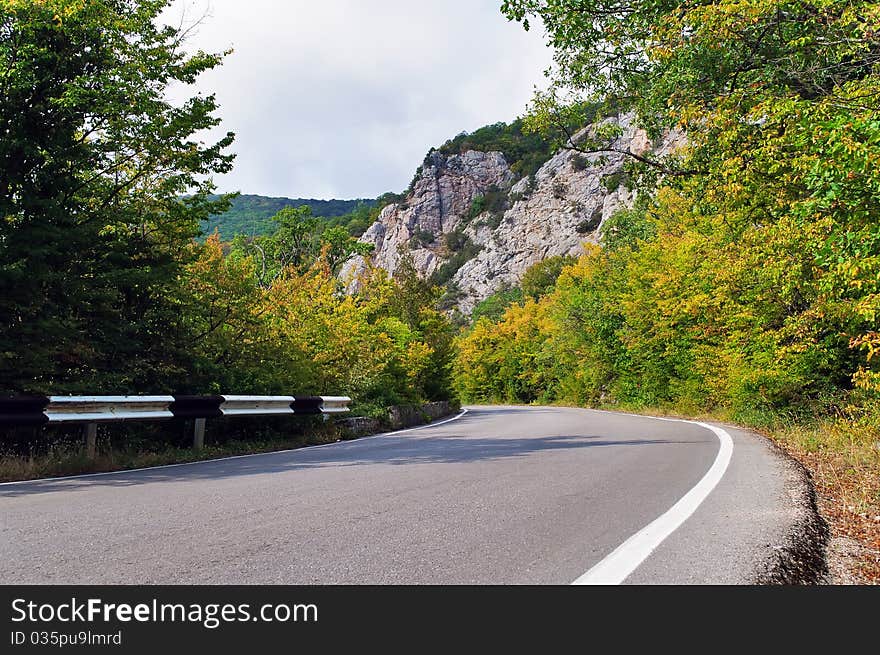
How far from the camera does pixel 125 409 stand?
930 cm

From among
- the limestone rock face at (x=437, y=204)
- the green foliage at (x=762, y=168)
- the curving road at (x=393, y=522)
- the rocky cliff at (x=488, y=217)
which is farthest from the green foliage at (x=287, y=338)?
the limestone rock face at (x=437, y=204)

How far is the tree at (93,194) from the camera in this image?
983cm

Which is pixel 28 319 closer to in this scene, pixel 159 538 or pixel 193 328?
pixel 193 328

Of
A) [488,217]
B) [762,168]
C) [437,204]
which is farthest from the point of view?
[437,204]

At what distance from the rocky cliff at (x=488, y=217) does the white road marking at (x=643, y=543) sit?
86.8m

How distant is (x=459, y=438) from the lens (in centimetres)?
1298

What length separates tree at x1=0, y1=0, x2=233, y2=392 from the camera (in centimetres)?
983

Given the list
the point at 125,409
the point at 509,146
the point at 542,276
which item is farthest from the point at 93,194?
the point at 509,146

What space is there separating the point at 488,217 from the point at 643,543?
136 metres

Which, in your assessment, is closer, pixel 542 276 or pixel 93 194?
pixel 93 194

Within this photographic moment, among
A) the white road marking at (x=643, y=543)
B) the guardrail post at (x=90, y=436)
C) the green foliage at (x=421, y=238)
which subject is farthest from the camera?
the green foliage at (x=421, y=238)

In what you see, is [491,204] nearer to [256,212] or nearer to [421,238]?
[421,238]

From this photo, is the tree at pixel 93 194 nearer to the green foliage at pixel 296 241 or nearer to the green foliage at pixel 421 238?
the green foliage at pixel 296 241

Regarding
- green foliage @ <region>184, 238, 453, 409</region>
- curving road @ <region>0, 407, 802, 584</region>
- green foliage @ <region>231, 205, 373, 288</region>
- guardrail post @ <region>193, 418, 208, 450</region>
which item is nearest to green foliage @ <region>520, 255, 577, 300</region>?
green foliage @ <region>231, 205, 373, 288</region>
